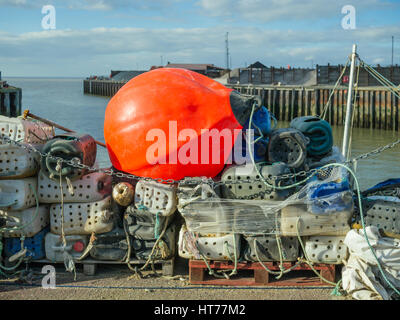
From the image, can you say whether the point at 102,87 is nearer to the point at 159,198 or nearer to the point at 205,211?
the point at 159,198

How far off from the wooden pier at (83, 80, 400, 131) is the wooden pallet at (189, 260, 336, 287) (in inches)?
645

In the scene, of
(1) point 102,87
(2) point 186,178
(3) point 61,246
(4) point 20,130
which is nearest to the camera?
Result: (2) point 186,178

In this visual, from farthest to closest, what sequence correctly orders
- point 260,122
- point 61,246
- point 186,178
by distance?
point 260,122
point 61,246
point 186,178

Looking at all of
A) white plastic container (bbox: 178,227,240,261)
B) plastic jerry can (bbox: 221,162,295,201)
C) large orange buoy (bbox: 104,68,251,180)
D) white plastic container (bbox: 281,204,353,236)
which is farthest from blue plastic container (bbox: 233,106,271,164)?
white plastic container (bbox: 178,227,240,261)

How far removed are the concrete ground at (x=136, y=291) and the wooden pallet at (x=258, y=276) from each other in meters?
0.08

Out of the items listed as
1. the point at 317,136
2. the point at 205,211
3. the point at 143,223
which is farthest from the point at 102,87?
Answer: the point at 205,211

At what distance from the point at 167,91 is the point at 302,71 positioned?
35.9 meters

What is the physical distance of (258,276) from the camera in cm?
462

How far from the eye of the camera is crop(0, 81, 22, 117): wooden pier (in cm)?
2400

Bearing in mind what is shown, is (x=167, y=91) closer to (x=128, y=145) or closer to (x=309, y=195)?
(x=128, y=145)

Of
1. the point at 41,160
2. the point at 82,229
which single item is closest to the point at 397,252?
the point at 82,229

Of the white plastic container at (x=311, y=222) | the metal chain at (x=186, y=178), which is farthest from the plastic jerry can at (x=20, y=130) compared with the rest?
the white plastic container at (x=311, y=222)

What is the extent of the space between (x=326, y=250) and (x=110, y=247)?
2.23 meters

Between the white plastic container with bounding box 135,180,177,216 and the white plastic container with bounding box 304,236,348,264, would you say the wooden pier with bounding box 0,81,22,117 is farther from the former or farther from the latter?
the white plastic container with bounding box 304,236,348,264
